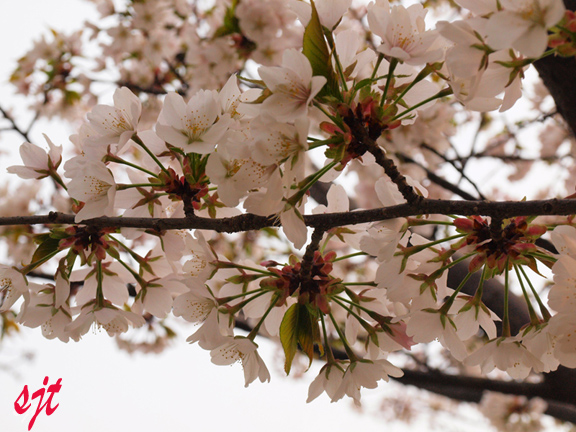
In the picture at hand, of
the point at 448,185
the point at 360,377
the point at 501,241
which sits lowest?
the point at 360,377

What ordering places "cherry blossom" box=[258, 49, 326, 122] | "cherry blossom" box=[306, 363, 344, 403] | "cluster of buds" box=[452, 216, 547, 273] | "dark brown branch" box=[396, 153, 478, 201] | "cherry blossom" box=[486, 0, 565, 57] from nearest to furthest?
1. "cherry blossom" box=[486, 0, 565, 57]
2. "cherry blossom" box=[258, 49, 326, 122]
3. "cluster of buds" box=[452, 216, 547, 273]
4. "cherry blossom" box=[306, 363, 344, 403]
5. "dark brown branch" box=[396, 153, 478, 201]

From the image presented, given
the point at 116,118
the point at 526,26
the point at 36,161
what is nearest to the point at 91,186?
the point at 116,118

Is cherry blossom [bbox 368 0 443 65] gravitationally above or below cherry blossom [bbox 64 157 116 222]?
above

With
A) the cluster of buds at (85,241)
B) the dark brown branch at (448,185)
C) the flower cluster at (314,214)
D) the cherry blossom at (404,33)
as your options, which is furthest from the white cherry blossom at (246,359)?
the dark brown branch at (448,185)

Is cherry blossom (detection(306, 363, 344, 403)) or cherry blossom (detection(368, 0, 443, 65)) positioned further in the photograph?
cherry blossom (detection(306, 363, 344, 403))

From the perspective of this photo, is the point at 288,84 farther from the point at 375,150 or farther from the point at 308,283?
the point at 308,283

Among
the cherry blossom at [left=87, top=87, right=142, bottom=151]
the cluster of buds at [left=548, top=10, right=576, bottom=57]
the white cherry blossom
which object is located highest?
the cherry blossom at [left=87, top=87, right=142, bottom=151]

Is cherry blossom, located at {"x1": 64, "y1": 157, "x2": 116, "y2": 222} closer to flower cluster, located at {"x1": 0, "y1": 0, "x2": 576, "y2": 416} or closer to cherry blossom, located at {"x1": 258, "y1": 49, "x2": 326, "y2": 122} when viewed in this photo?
flower cluster, located at {"x1": 0, "y1": 0, "x2": 576, "y2": 416}

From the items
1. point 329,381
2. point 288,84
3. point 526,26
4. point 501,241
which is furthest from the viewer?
point 329,381

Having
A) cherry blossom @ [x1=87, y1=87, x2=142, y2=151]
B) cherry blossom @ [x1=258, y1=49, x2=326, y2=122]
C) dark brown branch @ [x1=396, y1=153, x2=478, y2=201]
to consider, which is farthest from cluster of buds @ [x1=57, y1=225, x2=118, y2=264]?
dark brown branch @ [x1=396, y1=153, x2=478, y2=201]

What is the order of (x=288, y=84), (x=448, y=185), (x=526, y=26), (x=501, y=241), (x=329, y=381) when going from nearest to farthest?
(x=526, y=26) < (x=288, y=84) < (x=501, y=241) < (x=329, y=381) < (x=448, y=185)

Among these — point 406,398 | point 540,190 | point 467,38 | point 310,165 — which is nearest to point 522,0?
point 467,38

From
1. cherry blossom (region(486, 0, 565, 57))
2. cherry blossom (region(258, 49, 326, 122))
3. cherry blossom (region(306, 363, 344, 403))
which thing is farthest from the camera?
cherry blossom (region(306, 363, 344, 403))

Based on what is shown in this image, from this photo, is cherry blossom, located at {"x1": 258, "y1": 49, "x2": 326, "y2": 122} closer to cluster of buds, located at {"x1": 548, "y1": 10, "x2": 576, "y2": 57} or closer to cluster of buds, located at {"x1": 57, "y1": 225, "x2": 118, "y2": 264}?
cluster of buds, located at {"x1": 548, "y1": 10, "x2": 576, "y2": 57}
